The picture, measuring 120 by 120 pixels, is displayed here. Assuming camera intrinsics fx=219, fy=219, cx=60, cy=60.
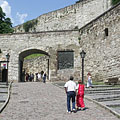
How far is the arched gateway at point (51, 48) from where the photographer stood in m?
21.1

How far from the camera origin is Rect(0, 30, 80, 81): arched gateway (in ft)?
69.3

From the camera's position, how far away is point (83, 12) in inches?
1259

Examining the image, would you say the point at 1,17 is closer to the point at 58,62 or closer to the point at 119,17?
the point at 58,62

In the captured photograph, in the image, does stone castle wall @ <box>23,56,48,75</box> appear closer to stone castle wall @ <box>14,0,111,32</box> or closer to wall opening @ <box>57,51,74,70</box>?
stone castle wall @ <box>14,0,111,32</box>

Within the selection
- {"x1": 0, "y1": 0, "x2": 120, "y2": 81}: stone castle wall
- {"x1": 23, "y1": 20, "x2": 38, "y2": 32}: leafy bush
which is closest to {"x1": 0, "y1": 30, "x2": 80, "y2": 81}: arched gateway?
{"x1": 0, "y1": 0, "x2": 120, "y2": 81}: stone castle wall

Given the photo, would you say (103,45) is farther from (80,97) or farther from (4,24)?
(4,24)

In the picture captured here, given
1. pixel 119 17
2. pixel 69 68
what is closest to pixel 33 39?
pixel 69 68

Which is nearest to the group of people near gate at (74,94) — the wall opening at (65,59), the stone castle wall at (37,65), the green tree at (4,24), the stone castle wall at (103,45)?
the stone castle wall at (103,45)

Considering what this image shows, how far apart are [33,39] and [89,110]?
594 inches

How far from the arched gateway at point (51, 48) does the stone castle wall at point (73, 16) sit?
1080cm

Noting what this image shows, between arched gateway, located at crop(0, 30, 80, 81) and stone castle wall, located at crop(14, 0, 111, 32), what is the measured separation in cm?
1080

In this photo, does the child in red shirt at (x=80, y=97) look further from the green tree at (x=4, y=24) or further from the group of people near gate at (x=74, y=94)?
the green tree at (x=4, y=24)

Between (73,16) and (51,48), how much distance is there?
44.4 feet

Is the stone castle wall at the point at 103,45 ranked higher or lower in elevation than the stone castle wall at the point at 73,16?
lower
